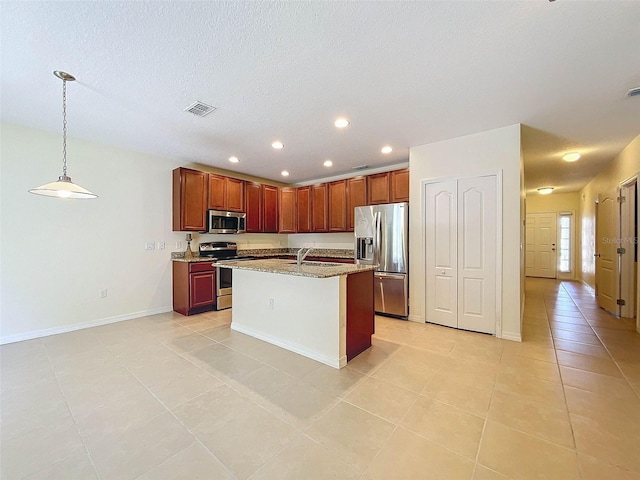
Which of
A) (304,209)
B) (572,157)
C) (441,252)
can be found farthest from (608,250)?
(304,209)

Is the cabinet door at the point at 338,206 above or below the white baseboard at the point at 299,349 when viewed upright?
above

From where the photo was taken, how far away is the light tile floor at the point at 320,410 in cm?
148

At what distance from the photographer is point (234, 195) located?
5262 mm

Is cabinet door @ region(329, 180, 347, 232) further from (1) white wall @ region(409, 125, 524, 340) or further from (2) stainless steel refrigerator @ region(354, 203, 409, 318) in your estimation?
(1) white wall @ region(409, 125, 524, 340)

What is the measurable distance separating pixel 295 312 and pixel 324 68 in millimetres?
2353

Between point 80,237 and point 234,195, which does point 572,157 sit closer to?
point 234,195

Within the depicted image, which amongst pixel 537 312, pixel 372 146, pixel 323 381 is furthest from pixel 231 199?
pixel 537 312

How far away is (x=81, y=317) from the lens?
149 inches

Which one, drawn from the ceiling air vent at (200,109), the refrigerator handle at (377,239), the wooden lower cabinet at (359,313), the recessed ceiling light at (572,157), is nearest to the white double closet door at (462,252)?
the refrigerator handle at (377,239)

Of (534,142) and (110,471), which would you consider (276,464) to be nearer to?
(110,471)

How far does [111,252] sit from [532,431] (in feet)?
16.8

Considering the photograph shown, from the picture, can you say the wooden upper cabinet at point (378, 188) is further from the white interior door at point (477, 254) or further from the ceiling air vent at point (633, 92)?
the ceiling air vent at point (633, 92)

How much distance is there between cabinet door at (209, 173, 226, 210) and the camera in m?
4.88

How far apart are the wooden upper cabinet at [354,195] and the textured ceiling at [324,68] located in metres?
1.31
